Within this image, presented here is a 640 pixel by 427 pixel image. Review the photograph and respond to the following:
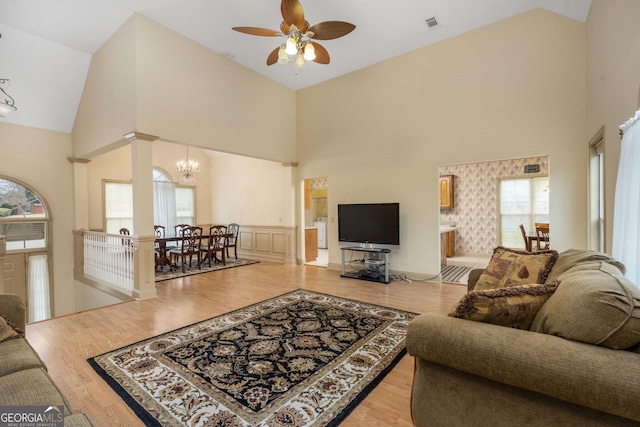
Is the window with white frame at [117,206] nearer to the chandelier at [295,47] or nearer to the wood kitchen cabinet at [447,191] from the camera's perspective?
the chandelier at [295,47]

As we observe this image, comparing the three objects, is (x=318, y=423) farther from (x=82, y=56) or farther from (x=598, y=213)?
(x=82, y=56)

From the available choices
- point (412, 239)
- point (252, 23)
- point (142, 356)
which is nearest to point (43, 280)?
point (142, 356)

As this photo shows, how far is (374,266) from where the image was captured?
5520 mm

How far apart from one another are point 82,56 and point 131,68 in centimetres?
190

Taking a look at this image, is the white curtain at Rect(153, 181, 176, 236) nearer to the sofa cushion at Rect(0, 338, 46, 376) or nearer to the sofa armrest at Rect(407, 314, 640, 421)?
the sofa cushion at Rect(0, 338, 46, 376)

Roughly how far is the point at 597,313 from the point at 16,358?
9.16ft

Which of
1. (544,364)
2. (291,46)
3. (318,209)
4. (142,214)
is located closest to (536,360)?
(544,364)

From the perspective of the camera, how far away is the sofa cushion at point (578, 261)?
1752mm

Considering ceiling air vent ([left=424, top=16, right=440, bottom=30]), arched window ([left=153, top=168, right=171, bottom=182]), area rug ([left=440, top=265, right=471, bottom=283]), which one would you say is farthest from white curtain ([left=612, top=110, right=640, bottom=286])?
arched window ([left=153, top=168, right=171, bottom=182])

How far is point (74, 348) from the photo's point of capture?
284 centimetres

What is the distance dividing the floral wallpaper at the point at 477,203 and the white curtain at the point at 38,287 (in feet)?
30.1

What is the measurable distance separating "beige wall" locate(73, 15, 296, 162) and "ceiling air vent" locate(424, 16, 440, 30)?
3.33 m

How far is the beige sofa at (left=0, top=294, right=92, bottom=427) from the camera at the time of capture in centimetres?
123

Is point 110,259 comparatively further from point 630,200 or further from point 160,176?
point 630,200
